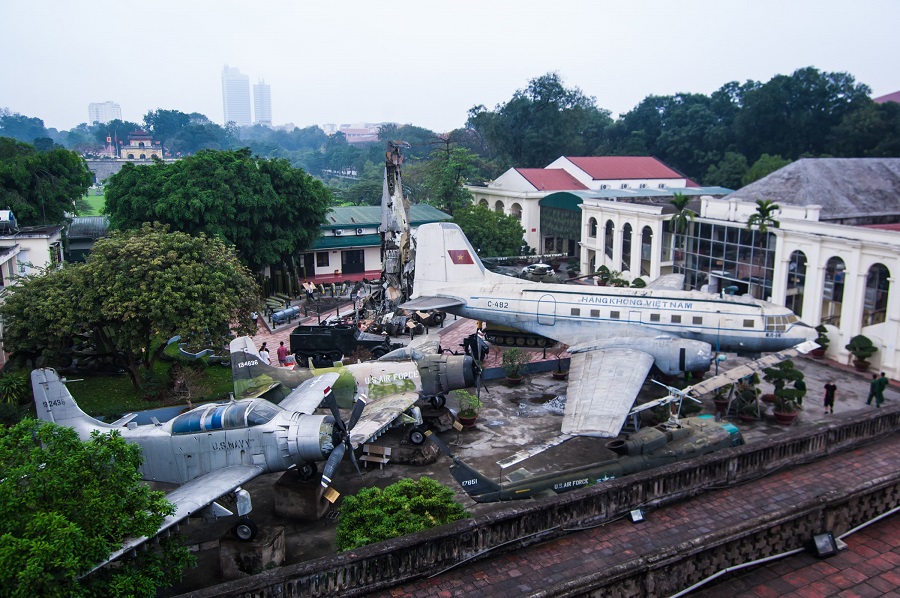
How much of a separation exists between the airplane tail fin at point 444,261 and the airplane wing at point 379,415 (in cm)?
856

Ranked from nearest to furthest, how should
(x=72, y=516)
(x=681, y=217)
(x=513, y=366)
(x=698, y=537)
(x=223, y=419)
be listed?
(x=72, y=516) < (x=698, y=537) < (x=223, y=419) < (x=513, y=366) < (x=681, y=217)

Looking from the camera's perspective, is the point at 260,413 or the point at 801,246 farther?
the point at 801,246

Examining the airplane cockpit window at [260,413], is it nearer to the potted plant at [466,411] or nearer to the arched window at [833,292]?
the potted plant at [466,411]

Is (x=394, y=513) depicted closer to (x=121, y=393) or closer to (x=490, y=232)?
(x=121, y=393)

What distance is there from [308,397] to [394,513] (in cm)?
608

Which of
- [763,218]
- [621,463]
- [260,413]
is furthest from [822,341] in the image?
[260,413]

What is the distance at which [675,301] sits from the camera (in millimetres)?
24594

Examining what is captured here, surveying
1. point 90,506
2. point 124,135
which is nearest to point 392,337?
point 90,506

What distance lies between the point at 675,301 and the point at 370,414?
12.5 meters

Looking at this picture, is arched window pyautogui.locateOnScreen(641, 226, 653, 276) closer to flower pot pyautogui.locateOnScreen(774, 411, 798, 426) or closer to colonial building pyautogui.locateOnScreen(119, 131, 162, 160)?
flower pot pyautogui.locateOnScreen(774, 411, 798, 426)

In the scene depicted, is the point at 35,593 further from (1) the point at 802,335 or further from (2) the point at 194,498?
(1) the point at 802,335

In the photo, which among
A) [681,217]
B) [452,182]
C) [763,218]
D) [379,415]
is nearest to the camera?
[379,415]

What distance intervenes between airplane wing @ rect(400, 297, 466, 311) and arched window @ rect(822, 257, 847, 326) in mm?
16908

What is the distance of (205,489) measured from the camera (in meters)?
14.1
